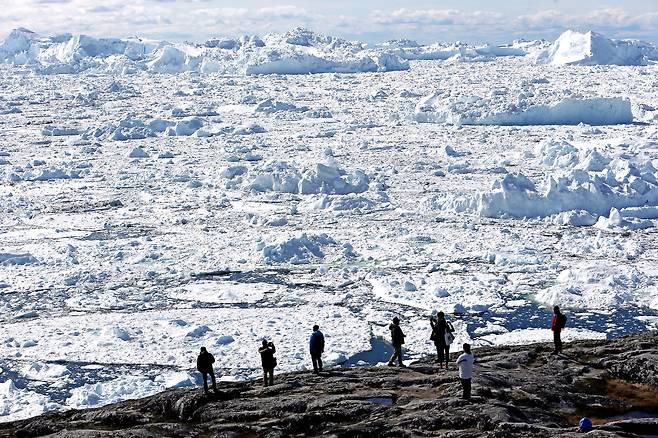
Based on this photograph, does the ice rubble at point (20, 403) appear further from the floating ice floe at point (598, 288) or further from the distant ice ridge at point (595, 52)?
the distant ice ridge at point (595, 52)

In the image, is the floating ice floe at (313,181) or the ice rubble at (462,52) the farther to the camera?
the ice rubble at (462,52)

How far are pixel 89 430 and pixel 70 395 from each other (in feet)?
14.2

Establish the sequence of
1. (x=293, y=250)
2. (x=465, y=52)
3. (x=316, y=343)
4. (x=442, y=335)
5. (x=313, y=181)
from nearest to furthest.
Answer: (x=316, y=343) < (x=442, y=335) < (x=293, y=250) < (x=313, y=181) < (x=465, y=52)

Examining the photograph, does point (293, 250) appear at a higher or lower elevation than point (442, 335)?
lower

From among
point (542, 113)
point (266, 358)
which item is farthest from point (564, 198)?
point (542, 113)

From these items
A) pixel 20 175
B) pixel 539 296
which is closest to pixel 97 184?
pixel 20 175

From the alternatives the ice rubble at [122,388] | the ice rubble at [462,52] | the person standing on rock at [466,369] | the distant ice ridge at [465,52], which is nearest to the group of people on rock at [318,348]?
the person standing on rock at [466,369]

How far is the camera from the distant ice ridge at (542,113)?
43281 mm

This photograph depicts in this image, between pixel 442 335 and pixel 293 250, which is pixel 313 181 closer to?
pixel 293 250

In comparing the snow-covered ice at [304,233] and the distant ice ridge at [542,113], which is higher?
the distant ice ridge at [542,113]

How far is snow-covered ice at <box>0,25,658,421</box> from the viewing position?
15.9 metres

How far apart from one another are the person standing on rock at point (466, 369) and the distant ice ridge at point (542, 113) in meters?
36.0

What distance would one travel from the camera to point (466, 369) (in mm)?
9141

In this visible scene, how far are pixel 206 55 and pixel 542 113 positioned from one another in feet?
170
